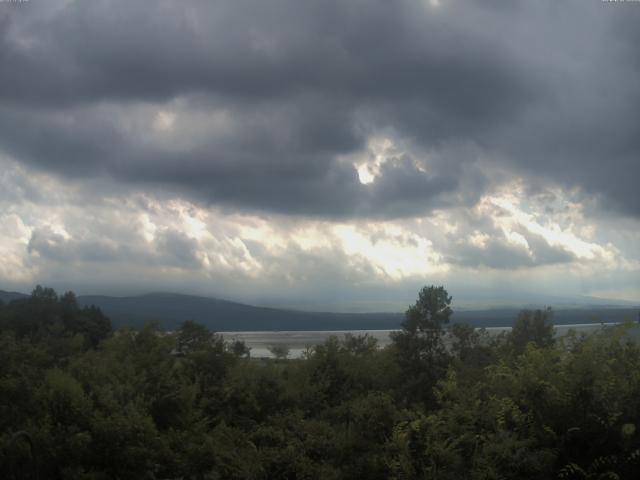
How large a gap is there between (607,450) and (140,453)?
29.5 feet

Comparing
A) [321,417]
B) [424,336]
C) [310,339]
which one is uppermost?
[424,336]

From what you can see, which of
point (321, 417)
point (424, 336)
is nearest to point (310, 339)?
point (424, 336)

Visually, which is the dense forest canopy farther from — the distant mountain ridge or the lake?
the distant mountain ridge

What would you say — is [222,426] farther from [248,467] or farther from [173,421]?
[248,467]

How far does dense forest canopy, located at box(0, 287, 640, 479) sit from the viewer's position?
32.2ft

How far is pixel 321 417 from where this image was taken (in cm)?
1811

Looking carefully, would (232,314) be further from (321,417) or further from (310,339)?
(321,417)

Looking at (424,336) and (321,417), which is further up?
(424,336)

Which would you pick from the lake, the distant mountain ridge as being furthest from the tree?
the distant mountain ridge

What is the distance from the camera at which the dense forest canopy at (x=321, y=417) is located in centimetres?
981

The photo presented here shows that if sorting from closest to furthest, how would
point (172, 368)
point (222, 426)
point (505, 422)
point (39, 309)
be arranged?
point (505, 422), point (222, 426), point (172, 368), point (39, 309)

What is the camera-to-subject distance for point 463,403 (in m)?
12.0

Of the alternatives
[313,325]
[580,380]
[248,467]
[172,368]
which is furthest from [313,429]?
[313,325]

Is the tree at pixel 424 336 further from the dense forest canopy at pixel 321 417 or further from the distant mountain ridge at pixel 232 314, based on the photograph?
the distant mountain ridge at pixel 232 314
